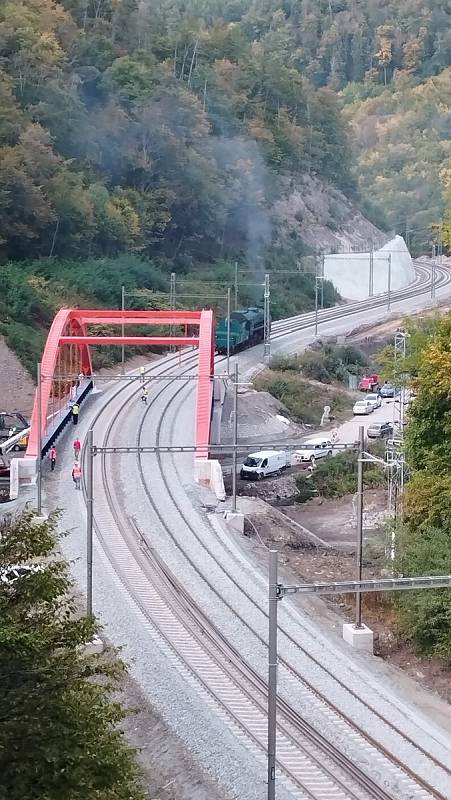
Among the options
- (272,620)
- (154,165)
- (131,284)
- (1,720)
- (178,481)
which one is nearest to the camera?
(1,720)

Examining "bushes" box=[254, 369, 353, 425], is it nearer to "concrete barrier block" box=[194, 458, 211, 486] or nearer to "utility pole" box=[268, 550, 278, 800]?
"concrete barrier block" box=[194, 458, 211, 486]

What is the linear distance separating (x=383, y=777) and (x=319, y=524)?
18.7 meters

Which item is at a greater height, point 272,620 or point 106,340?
point 106,340

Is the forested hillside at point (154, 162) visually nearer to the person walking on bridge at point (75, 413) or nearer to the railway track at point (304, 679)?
the person walking on bridge at point (75, 413)

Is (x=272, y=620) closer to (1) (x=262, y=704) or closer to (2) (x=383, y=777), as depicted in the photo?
(2) (x=383, y=777)

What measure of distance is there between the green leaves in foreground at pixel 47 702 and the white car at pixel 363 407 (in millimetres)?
38547

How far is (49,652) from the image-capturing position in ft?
37.0

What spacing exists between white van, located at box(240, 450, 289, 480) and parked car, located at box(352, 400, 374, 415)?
10300mm

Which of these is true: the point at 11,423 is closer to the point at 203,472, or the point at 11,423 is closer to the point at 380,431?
the point at 203,472

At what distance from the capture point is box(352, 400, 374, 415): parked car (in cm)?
5012

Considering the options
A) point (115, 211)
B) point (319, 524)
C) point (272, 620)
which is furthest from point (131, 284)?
point (272, 620)

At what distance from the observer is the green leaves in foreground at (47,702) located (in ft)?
32.0

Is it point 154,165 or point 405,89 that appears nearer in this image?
point 154,165

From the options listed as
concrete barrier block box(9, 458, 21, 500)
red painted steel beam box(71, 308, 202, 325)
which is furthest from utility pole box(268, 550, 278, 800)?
red painted steel beam box(71, 308, 202, 325)
